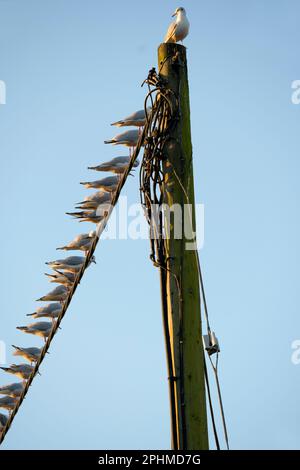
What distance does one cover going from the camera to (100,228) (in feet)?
29.0

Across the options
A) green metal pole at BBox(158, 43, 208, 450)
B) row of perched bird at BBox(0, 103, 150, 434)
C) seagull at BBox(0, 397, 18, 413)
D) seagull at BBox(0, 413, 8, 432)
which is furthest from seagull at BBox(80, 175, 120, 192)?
seagull at BBox(0, 413, 8, 432)

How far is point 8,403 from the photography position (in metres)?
13.0

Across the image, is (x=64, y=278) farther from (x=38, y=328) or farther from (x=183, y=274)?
(x=183, y=274)

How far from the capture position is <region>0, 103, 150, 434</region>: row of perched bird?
9531 millimetres

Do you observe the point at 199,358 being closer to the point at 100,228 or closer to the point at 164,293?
the point at 164,293

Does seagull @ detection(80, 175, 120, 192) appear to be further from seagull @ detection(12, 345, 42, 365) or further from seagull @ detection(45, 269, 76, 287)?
seagull @ detection(12, 345, 42, 365)

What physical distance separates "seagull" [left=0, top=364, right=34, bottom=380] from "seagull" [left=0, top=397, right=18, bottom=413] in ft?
1.11

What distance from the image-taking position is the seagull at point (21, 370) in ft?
41.5

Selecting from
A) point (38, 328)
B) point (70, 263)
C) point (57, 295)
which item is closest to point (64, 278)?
point (70, 263)

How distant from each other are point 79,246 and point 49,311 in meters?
1.61

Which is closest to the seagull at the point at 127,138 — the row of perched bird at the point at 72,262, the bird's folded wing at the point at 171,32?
the row of perched bird at the point at 72,262
